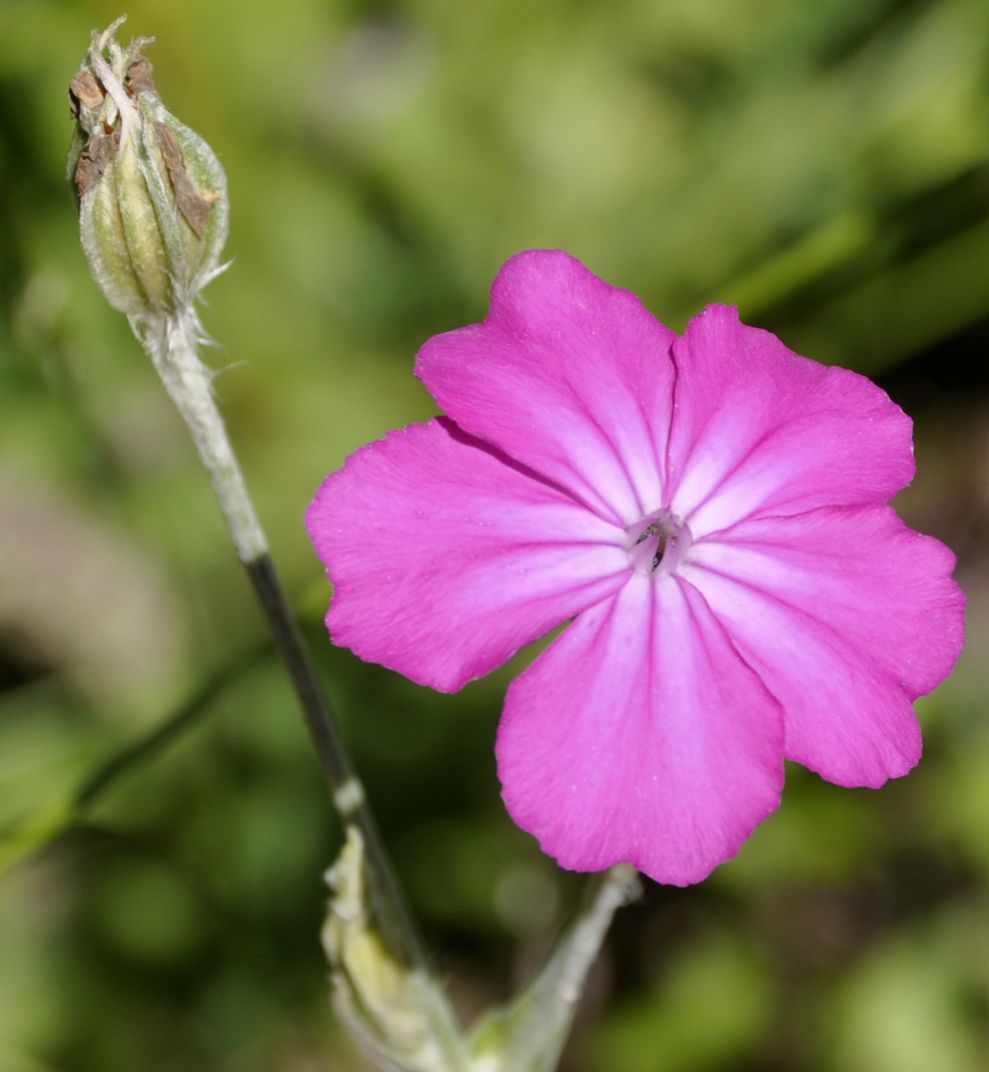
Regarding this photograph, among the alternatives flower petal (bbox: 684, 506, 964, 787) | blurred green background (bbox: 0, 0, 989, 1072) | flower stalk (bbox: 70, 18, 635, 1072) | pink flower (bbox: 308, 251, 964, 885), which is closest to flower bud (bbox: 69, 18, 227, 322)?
flower stalk (bbox: 70, 18, 635, 1072)

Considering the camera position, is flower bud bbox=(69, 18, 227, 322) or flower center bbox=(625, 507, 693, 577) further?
flower center bbox=(625, 507, 693, 577)

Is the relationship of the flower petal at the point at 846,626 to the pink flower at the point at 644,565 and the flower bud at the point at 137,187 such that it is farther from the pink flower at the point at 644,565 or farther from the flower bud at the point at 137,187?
the flower bud at the point at 137,187

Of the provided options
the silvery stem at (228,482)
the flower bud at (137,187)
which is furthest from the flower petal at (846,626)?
the flower bud at (137,187)

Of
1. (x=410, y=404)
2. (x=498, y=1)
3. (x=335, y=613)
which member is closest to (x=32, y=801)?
(x=410, y=404)

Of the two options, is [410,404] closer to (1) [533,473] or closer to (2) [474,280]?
(2) [474,280]

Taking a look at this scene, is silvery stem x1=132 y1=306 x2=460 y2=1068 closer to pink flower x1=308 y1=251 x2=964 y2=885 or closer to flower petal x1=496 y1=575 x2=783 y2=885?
pink flower x1=308 y1=251 x2=964 y2=885
